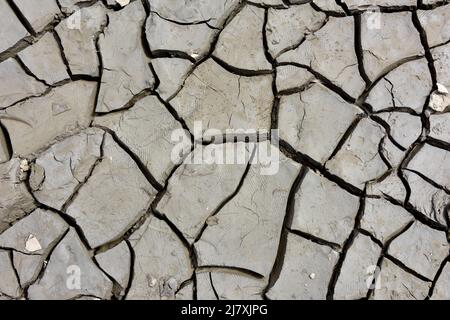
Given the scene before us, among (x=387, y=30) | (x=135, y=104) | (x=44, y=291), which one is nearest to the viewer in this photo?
(x=44, y=291)

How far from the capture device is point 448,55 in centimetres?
296

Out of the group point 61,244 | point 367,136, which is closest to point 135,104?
point 61,244

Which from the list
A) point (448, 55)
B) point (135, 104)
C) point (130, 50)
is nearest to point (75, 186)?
point (135, 104)

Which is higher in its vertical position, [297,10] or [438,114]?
[297,10]

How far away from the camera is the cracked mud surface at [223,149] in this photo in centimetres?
263

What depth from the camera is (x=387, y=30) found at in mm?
2990

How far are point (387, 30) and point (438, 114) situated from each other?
0.51 metres

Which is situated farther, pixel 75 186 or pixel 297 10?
pixel 297 10

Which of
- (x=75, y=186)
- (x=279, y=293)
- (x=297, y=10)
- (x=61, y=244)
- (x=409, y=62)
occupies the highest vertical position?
(x=297, y=10)

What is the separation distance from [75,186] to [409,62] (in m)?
1.79

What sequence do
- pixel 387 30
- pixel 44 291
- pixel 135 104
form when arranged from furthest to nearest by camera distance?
pixel 387 30, pixel 135 104, pixel 44 291

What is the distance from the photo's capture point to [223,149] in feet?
9.12

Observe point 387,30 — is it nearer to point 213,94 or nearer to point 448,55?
point 448,55

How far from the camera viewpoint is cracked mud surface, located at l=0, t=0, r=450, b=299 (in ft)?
8.63
